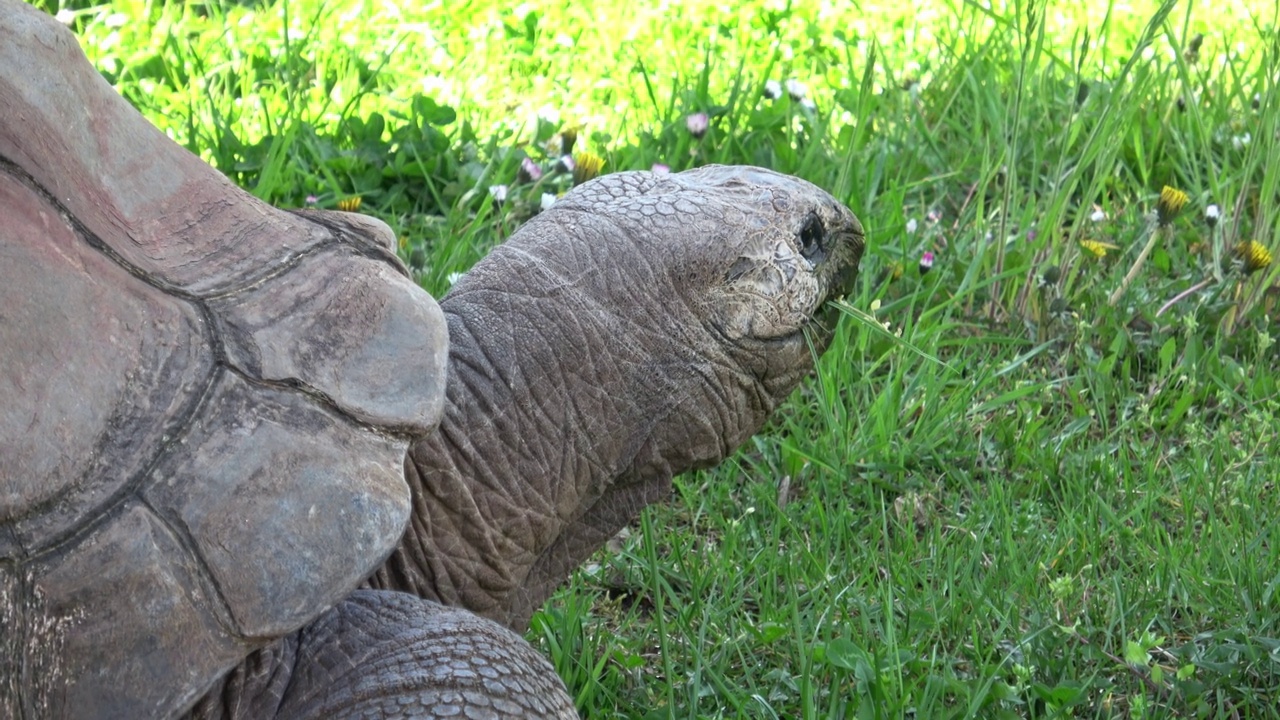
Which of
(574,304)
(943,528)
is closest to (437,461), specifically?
(574,304)

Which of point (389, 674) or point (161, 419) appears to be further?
point (389, 674)

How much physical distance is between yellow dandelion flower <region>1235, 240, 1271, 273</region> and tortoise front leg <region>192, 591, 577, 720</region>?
8.24 feet

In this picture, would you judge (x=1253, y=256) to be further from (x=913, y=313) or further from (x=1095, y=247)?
(x=913, y=313)

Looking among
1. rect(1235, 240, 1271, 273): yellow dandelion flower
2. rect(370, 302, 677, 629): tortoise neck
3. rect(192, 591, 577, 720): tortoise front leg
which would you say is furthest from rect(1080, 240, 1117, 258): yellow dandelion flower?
rect(192, 591, 577, 720): tortoise front leg

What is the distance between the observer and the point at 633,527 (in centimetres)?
324

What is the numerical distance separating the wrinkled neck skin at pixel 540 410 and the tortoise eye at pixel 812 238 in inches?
8.4

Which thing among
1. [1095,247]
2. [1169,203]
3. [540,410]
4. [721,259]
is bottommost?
[1095,247]

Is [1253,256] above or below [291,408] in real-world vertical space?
below

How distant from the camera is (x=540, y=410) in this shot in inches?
91.8

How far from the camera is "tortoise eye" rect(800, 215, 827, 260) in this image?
249 cm

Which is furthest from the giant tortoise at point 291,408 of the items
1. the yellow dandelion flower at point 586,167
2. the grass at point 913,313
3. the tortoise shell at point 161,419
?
the yellow dandelion flower at point 586,167

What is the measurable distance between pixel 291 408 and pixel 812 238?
3.68 ft

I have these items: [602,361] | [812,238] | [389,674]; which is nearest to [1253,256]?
[812,238]

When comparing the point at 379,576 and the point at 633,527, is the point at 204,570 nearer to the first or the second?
the point at 379,576
